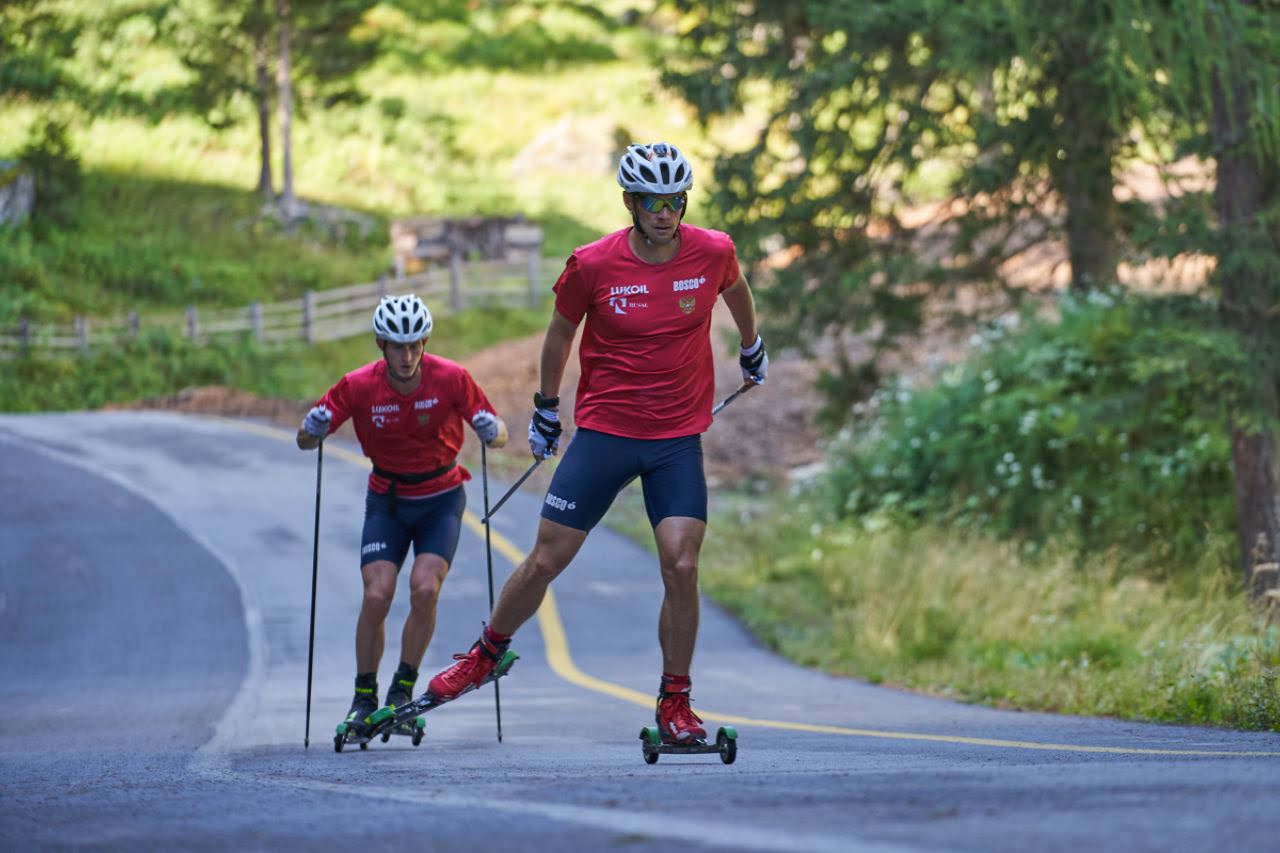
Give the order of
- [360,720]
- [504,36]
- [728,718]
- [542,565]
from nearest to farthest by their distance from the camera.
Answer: [542,565], [360,720], [728,718], [504,36]

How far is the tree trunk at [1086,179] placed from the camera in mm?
19234

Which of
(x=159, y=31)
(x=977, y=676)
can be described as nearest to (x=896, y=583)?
(x=977, y=676)

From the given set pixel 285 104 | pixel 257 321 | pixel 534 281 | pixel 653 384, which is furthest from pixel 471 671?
pixel 285 104

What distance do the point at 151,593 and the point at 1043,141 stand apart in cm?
1093

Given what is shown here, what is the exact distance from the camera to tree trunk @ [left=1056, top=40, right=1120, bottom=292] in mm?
19234

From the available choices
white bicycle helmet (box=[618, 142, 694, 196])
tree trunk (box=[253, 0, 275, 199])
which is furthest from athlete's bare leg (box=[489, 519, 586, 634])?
tree trunk (box=[253, 0, 275, 199])

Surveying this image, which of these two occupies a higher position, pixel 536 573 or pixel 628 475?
pixel 628 475

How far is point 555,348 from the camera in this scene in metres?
7.55

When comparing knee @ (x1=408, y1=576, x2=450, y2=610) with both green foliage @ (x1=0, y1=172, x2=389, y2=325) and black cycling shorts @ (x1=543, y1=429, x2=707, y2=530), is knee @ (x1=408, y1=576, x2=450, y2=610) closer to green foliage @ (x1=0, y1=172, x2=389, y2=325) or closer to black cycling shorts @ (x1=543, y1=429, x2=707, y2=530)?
black cycling shorts @ (x1=543, y1=429, x2=707, y2=530)

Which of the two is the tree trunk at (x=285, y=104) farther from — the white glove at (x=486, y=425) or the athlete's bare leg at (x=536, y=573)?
the athlete's bare leg at (x=536, y=573)

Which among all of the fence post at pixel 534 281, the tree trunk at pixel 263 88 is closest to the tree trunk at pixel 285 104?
the tree trunk at pixel 263 88

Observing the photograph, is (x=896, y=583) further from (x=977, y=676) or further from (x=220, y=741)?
(x=220, y=741)

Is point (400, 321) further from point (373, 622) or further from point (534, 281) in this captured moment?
point (534, 281)

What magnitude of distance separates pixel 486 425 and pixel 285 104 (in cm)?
3485
